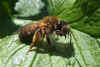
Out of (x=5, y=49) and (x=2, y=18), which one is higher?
(x=2, y=18)

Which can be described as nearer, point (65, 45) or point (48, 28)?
point (48, 28)

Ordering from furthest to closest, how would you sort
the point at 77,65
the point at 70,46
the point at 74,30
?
the point at 74,30 < the point at 70,46 < the point at 77,65

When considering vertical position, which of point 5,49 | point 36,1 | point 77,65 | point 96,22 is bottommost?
point 77,65

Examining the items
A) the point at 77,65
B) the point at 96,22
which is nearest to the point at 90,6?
the point at 96,22

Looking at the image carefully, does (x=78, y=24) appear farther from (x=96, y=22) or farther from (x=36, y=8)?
(x=36, y=8)

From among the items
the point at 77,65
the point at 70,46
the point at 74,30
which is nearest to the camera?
the point at 77,65

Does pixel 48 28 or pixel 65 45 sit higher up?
pixel 48 28

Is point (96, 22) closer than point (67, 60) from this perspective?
No
